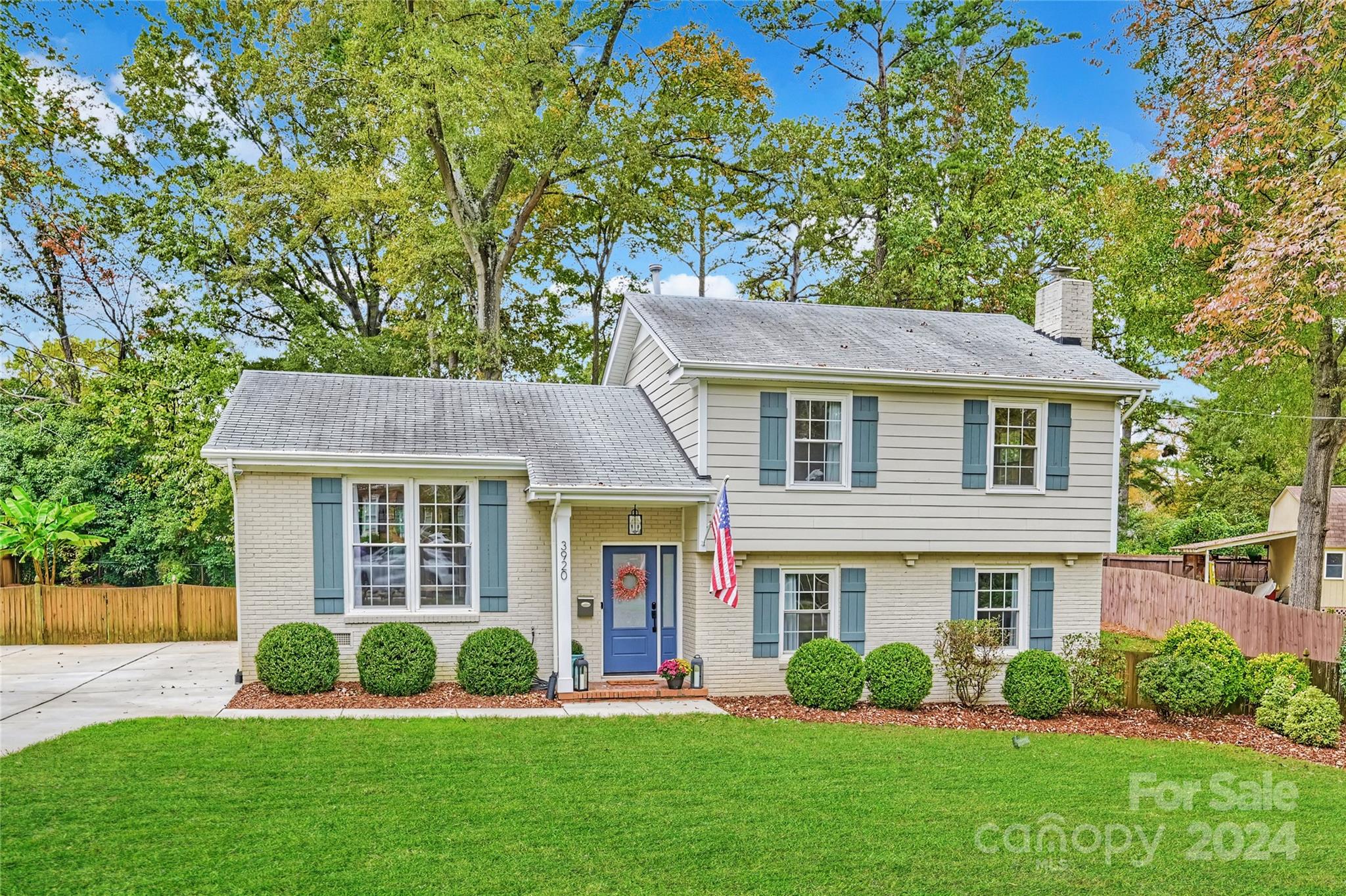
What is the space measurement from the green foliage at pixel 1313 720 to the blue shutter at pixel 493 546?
462 inches

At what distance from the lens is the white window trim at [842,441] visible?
13.5 meters

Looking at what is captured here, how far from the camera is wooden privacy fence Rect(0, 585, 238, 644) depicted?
16750 millimetres

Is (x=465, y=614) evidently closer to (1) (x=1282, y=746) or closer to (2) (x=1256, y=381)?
Answer: (1) (x=1282, y=746)

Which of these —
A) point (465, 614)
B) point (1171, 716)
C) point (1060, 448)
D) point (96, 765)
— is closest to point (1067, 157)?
point (1060, 448)

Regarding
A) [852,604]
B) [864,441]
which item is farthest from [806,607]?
[864,441]

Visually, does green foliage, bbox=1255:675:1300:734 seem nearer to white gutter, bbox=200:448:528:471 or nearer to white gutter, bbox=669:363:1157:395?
white gutter, bbox=669:363:1157:395

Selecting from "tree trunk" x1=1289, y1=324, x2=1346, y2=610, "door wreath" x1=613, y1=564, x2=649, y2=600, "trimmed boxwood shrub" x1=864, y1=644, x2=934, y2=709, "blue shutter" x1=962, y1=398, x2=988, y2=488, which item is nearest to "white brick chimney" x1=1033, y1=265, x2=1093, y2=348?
"blue shutter" x1=962, y1=398, x2=988, y2=488

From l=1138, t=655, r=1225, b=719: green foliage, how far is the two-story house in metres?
1.43

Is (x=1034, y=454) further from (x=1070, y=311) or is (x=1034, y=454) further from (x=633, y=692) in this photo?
(x=633, y=692)

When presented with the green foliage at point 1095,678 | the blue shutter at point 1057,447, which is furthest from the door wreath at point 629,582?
the blue shutter at point 1057,447

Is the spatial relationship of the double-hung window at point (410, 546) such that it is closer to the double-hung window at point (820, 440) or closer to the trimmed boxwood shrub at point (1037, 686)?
the double-hung window at point (820, 440)

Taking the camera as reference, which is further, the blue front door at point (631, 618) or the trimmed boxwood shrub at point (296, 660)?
the blue front door at point (631, 618)

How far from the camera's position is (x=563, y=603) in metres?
12.7

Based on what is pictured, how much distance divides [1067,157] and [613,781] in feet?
75.4
